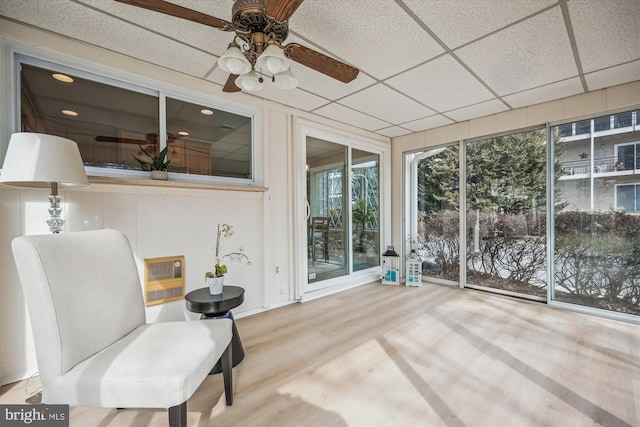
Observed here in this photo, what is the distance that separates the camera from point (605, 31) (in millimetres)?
1955

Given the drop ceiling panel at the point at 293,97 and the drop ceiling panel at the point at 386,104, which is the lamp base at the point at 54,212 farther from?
the drop ceiling panel at the point at 386,104

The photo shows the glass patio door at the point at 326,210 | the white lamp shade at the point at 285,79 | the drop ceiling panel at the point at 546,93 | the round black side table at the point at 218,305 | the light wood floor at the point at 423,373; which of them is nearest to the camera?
the light wood floor at the point at 423,373

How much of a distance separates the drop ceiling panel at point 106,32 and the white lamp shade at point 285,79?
0.96 m

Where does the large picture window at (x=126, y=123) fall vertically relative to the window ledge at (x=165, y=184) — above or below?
above

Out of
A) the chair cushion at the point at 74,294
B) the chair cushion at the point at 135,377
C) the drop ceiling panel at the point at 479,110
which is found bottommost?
the chair cushion at the point at 135,377

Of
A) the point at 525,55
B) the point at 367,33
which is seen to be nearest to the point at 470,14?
the point at 367,33

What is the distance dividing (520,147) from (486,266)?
1646mm

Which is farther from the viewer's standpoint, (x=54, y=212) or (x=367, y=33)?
(x=367, y=33)

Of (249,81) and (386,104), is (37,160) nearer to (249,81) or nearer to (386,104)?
(249,81)

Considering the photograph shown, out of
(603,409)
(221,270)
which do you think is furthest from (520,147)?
(221,270)

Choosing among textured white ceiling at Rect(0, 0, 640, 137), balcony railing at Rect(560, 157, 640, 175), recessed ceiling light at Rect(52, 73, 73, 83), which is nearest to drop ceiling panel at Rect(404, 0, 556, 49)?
textured white ceiling at Rect(0, 0, 640, 137)

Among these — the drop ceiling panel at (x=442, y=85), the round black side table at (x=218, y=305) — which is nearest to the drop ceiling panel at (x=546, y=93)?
the drop ceiling panel at (x=442, y=85)

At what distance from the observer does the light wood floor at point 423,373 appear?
61.4 inches

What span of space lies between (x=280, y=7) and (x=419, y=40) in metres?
1.29
